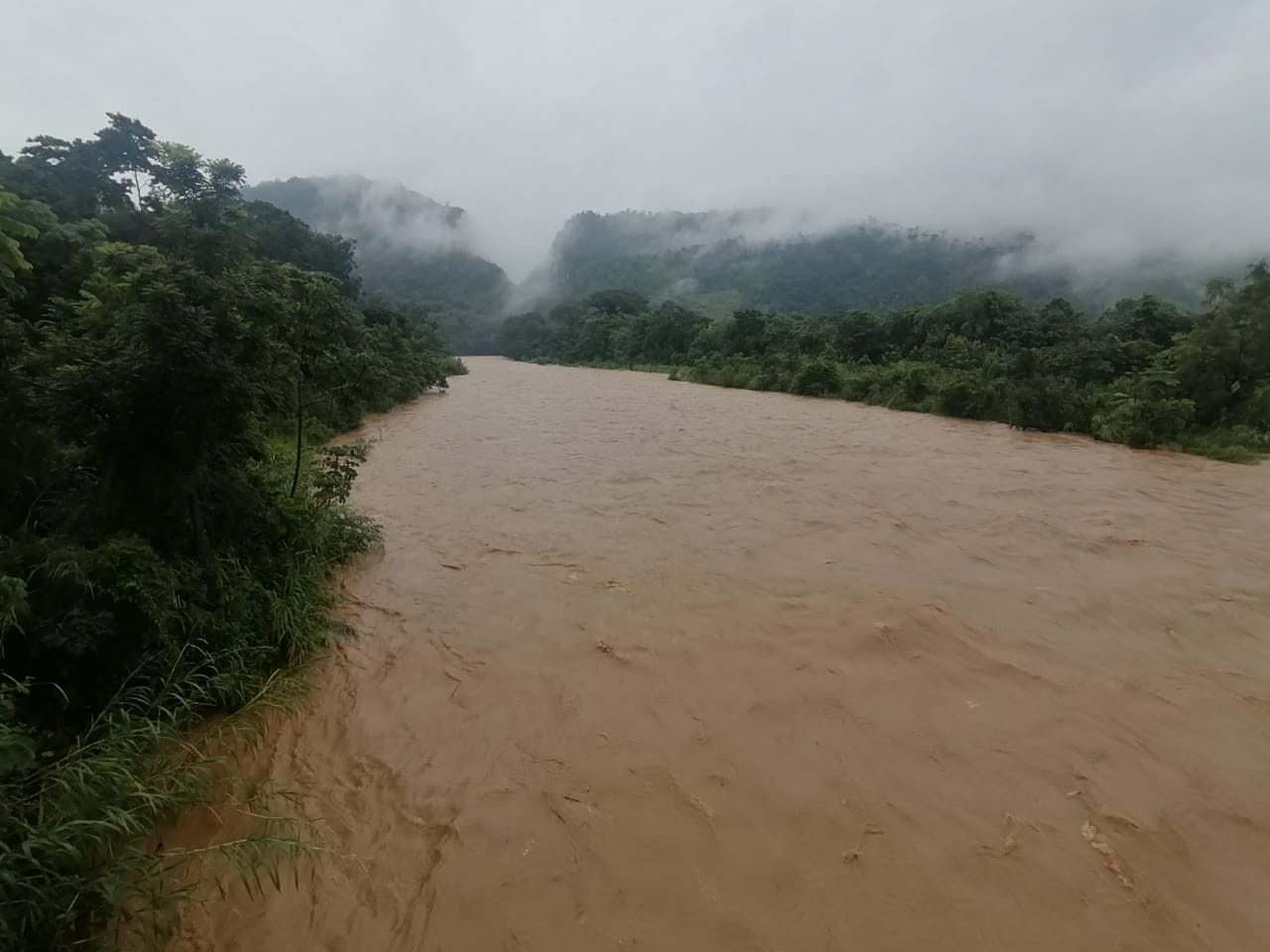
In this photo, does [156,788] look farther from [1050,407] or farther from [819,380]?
[819,380]

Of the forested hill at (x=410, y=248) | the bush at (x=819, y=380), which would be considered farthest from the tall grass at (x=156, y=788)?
the forested hill at (x=410, y=248)

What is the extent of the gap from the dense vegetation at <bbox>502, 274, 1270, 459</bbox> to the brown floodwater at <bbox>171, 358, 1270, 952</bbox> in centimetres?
604

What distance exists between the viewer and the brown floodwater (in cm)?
255

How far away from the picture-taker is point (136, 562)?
3371 mm

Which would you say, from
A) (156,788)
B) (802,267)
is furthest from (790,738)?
(802,267)

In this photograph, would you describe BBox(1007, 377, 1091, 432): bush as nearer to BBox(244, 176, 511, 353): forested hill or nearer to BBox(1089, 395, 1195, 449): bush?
BBox(1089, 395, 1195, 449): bush

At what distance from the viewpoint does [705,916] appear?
2.52 m

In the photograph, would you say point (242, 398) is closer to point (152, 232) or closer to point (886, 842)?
point (886, 842)

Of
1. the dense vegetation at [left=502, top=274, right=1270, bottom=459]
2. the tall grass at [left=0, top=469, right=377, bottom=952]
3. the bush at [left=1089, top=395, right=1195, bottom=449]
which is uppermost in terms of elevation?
the dense vegetation at [left=502, top=274, right=1270, bottom=459]

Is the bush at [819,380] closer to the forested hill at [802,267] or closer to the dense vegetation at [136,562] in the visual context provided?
the dense vegetation at [136,562]

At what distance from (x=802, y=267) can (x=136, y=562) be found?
8341 centimetres

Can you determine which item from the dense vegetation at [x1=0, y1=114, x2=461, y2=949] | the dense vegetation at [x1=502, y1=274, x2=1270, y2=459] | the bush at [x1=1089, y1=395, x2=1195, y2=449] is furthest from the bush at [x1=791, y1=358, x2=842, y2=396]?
the dense vegetation at [x1=0, y1=114, x2=461, y2=949]

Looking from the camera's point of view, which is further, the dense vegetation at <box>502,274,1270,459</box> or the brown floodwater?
the dense vegetation at <box>502,274,1270,459</box>

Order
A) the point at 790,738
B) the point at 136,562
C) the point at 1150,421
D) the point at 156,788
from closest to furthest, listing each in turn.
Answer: the point at 156,788
the point at 136,562
the point at 790,738
the point at 1150,421
